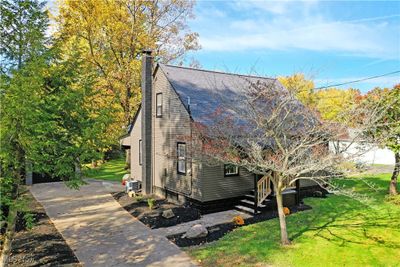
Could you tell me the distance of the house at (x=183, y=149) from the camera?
12.1m

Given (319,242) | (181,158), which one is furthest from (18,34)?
(319,242)

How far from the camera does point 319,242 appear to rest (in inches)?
334

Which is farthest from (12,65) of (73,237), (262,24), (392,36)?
(392,36)

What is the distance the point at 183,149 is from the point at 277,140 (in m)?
6.03

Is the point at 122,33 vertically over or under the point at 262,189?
over

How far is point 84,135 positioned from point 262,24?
10582 millimetres

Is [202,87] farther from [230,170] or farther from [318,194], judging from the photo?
[318,194]

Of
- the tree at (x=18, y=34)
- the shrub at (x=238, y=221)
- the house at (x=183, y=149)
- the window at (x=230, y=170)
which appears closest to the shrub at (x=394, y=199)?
the house at (x=183, y=149)

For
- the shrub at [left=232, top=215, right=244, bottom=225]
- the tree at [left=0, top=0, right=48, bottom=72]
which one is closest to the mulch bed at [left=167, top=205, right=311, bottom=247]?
the shrub at [left=232, top=215, right=244, bottom=225]

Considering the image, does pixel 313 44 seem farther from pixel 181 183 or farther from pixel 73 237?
pixel 73 237

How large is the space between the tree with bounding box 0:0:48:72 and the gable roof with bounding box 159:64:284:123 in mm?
6692

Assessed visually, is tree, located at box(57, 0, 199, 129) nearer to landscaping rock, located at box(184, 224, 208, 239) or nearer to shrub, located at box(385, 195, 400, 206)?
landscaping rock, located at box(184, 224, 208, 239)

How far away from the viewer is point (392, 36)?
49.6ft

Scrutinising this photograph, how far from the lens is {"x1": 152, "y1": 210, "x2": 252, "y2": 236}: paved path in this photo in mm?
9914
